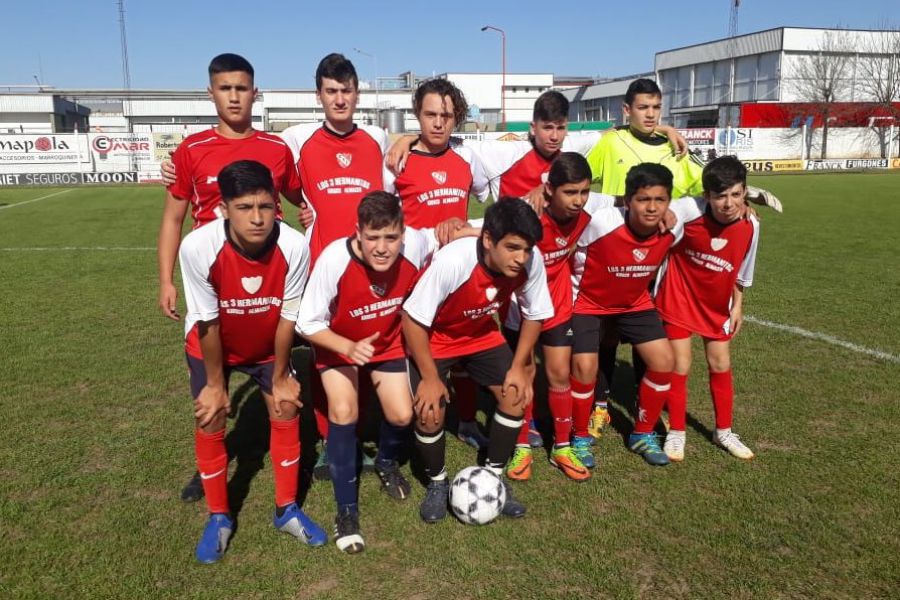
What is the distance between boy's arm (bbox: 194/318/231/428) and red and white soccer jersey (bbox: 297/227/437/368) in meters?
0.38

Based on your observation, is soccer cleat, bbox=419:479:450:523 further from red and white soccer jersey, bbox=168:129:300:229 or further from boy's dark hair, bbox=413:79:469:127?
boy's dark hair, bbox=413:79:469:127

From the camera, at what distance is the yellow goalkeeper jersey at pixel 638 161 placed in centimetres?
444

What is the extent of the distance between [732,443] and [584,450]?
0.90 metres

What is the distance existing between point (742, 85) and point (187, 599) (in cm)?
5485

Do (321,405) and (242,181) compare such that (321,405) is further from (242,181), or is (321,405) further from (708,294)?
(708,294)

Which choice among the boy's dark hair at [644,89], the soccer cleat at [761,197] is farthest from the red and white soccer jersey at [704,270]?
the boy's dark hair at [644,89]

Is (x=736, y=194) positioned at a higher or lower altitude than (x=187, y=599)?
higher

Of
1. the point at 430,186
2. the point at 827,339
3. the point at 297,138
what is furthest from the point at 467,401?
the point at 827,339

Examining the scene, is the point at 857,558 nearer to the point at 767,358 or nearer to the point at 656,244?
the point at 656,244

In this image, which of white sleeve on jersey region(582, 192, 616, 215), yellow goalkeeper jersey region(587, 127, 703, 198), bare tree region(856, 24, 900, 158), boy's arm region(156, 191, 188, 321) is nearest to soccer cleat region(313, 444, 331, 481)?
boy's arm region(156, 191, 188, 321)

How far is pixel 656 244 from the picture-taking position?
3.95m

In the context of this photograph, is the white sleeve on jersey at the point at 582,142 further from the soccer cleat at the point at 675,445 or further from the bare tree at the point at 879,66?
the bare tree at the point at 879,66

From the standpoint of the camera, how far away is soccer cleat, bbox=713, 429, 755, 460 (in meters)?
3.97

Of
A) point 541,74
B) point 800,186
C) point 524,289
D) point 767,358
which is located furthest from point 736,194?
point 541,74
